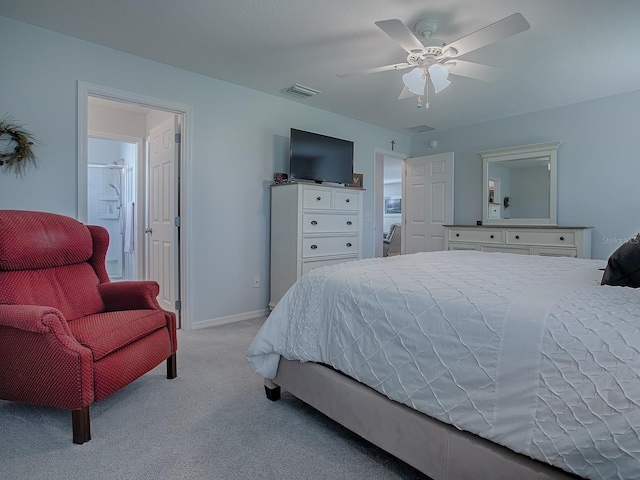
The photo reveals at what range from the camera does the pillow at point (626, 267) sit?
1.32 m

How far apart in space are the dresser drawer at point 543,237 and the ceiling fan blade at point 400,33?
2.75m

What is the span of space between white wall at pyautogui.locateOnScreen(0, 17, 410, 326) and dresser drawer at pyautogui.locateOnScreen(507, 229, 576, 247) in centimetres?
241

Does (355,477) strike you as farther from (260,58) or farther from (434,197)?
(434,197)

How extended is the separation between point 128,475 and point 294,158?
312cm

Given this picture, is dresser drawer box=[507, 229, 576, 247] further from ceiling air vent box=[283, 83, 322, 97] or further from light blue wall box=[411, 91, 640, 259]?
ceiling air vent box=[283, 83, 322, 97]

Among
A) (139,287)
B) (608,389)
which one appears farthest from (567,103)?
(139,287)

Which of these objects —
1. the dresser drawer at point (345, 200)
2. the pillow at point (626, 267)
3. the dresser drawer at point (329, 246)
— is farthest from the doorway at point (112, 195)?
the pillow at point (626, 267)

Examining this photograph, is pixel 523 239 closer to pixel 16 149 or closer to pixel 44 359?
pixel 44 359

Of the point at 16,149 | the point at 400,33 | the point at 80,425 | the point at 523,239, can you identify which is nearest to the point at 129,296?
the point at 80,425

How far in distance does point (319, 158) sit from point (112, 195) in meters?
3.78

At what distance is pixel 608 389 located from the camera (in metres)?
0.88

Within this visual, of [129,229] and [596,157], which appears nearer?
[596,157]

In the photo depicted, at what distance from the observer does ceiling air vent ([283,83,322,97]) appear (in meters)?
3.69

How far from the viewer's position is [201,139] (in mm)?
3449
